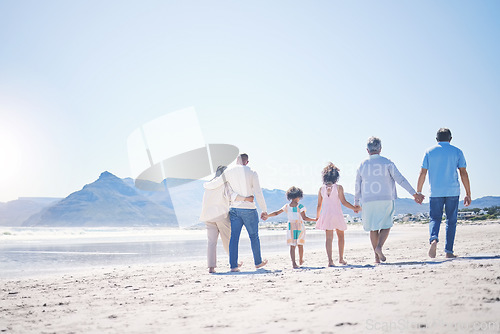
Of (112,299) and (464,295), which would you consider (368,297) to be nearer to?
(464,295)

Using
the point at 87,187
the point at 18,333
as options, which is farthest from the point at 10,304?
the point at 87,187

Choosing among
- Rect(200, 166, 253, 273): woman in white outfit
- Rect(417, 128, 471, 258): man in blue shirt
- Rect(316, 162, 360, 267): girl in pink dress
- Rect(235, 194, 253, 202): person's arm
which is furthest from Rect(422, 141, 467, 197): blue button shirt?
Rect(200, 166, 253, 273): woman in white outfit

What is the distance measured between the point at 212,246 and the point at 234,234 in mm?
509

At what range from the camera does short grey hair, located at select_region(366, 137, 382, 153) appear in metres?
7.23

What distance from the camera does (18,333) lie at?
12.0 ft

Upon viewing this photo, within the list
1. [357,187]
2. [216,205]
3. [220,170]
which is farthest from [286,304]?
[220,170]

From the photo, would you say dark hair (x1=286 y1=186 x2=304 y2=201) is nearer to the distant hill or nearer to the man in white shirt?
the man in white shirt

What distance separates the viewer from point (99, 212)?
16538cm

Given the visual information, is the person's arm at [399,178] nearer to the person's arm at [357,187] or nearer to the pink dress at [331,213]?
the person's arm at [357,187]

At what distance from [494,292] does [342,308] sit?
55.1 inches

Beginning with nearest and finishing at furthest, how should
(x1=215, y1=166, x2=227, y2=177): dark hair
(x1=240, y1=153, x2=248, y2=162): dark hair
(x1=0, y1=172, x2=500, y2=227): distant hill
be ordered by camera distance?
(x1=240, y1=153, x2=248, y2=162): dark hair, (x1=215, y1=166, x2=227, y2=177): dark hair, (x1=0, y1=172, x2=500, y2=227): distant hill

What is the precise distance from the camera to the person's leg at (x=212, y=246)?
750 centimetres

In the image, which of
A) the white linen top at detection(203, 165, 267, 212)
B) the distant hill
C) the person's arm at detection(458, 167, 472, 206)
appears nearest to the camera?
the person's arm at detection(458, 167, 472, 206)

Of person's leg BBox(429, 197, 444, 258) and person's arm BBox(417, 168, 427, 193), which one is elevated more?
person's arm BBox(417, 168, 427, 193)
